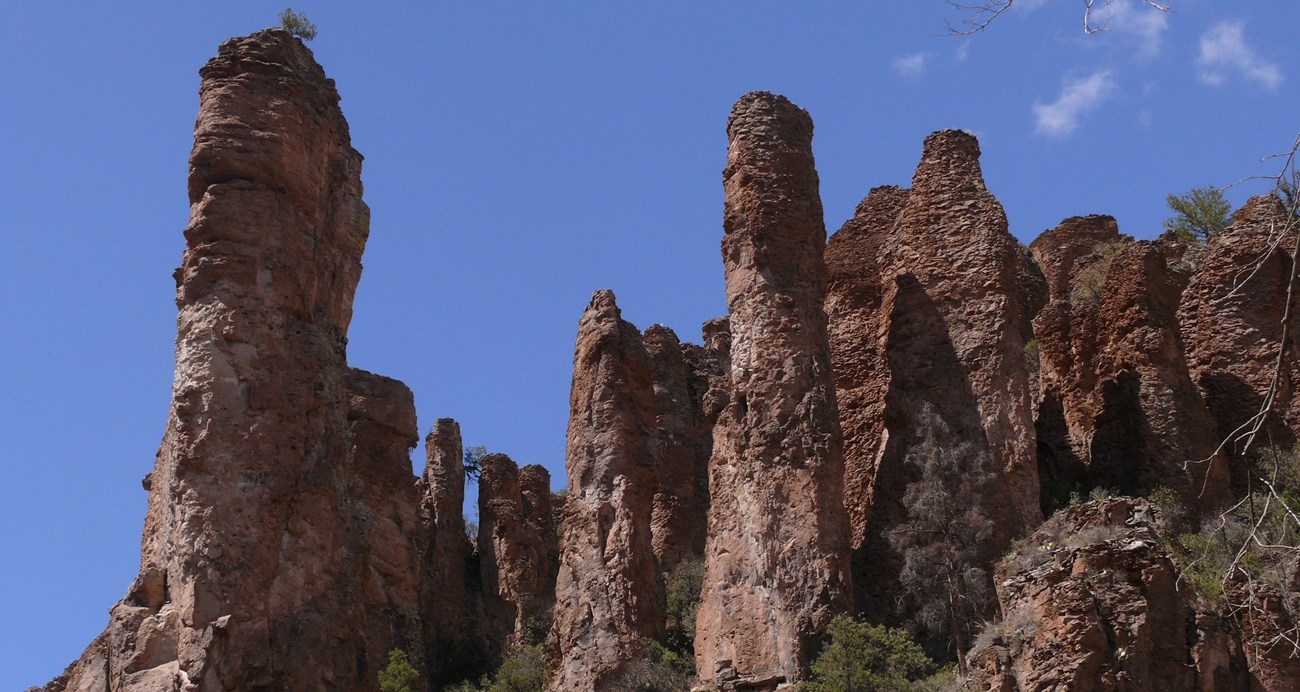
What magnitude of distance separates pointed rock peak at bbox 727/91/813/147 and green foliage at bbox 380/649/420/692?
12.2 metres

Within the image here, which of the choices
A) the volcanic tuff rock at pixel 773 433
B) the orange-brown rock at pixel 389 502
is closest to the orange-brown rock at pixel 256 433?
the volcanic tuff rock at pixel 773 433

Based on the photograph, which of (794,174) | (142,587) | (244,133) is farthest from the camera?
(794,174)

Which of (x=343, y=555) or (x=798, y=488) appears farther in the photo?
(x=798, y=488)

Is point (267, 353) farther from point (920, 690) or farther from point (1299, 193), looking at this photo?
point (1299, 193)

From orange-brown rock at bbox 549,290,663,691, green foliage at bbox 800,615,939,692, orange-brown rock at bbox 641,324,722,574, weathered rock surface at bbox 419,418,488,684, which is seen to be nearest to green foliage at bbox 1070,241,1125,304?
orange-brown rock at bbox 641,324,722,574

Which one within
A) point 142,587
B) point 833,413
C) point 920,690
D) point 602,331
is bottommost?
point 920,690

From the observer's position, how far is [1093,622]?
82.3 feet

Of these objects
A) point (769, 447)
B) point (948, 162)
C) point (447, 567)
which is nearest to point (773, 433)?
point (769, 447)

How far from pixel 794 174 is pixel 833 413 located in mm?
5164

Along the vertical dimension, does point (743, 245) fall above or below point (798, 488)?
above

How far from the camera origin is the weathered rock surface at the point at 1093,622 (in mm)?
24938

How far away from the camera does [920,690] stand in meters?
28.0

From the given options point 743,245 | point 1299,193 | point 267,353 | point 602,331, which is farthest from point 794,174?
point 1299,193

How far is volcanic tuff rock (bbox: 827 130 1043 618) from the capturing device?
3256 cm
